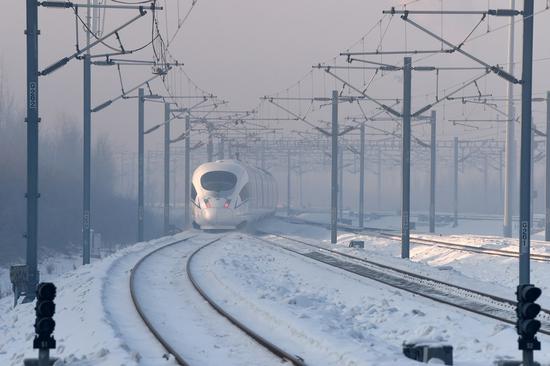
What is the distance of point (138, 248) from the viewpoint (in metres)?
38.7

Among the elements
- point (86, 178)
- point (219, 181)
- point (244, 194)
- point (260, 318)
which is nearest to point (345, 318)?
point (260, 318)

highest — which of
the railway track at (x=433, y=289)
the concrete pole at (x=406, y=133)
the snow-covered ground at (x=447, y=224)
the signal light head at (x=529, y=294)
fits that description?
the concrete pole at (x=406, y=133)

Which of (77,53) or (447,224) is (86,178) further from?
(447,224)

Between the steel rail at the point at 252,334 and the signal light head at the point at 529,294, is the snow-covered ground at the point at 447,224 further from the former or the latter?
the signal light head at the point at 529,294

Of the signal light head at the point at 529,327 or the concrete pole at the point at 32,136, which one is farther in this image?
the concrete pole at the point at 32,136

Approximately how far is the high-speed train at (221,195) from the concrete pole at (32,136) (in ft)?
90.8

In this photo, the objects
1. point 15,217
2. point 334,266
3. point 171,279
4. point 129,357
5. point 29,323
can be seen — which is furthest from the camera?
point 15,217

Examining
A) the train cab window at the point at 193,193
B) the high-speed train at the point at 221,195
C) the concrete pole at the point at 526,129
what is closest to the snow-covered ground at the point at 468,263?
the concrete pole at the point at 526,129

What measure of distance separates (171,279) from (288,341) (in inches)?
420

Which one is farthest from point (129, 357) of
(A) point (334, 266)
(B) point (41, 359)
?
(A) point (334, 266)

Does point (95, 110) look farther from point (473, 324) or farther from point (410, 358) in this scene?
point (410, 358)

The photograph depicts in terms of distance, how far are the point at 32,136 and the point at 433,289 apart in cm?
970

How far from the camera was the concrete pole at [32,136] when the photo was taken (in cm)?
2156

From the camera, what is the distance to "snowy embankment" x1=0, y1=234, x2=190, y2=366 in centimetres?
1345
